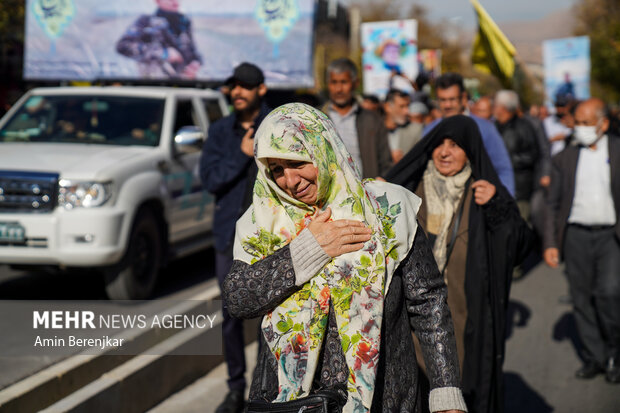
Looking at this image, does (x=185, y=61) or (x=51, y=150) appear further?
(x=185, y=61)

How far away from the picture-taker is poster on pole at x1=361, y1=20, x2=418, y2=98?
693 inches

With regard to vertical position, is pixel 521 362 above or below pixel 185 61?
below

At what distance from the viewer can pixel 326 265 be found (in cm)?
266

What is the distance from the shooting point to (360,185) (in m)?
2.73

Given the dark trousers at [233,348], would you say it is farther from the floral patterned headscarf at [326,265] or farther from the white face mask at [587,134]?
the white face mask at [587,134]

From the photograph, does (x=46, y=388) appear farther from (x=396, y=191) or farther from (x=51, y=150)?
(x=51, y=150)

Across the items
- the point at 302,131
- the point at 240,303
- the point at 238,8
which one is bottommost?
the point at 240,303

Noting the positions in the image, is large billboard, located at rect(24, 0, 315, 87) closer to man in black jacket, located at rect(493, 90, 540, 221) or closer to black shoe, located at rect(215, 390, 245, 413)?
man in black jacket, located at rect(493, 90, 540, 221)

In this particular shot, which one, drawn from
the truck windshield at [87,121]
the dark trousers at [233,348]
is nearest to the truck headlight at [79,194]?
the truck windshield at [87,121]

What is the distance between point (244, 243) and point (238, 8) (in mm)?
8320

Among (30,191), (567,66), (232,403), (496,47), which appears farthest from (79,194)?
(567,66)

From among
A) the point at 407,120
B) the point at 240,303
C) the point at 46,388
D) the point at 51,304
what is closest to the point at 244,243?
the point at 240,303

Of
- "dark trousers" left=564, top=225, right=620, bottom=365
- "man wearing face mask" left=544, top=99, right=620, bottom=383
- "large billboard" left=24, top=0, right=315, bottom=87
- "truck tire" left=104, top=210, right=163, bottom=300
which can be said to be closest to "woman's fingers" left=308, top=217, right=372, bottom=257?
"man wearing face mask" left=544, top=99, right=620, bottom=383

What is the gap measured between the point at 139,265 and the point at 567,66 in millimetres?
20353
